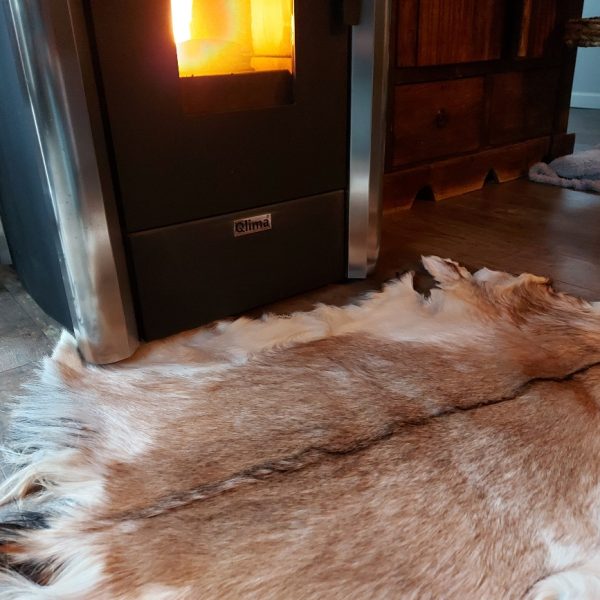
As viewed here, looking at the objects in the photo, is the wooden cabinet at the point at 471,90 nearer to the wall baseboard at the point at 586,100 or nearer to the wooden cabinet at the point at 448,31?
the wooden cabinet at the point at 448,31

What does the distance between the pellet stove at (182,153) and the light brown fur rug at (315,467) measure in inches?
5.1

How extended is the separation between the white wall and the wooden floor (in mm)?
2537

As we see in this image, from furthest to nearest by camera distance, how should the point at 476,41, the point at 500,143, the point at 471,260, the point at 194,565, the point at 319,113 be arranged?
the point at 500,143 < the point at 476,41 < the point at 471,260 < the point at 319,113 < the point at 194,565

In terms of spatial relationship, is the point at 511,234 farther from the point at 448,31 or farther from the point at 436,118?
the point at 448,31

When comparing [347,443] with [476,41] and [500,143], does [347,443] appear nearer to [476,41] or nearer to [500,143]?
[476,41]

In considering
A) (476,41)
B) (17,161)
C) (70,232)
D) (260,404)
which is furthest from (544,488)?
(476,41)

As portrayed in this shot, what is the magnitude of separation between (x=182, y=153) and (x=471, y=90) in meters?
1.21

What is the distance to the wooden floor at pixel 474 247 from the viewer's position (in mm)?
1001

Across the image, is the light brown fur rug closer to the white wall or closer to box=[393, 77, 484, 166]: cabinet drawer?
box=[393, 77, 484, 166]: cabinet drawer

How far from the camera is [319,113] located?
3.38ft

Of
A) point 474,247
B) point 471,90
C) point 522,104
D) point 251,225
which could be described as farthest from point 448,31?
point 251,225

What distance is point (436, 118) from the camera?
1704 mm

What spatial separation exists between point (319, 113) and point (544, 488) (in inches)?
28.2

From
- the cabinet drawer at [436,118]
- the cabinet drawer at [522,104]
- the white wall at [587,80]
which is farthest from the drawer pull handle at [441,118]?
the white wall at [587,80]
